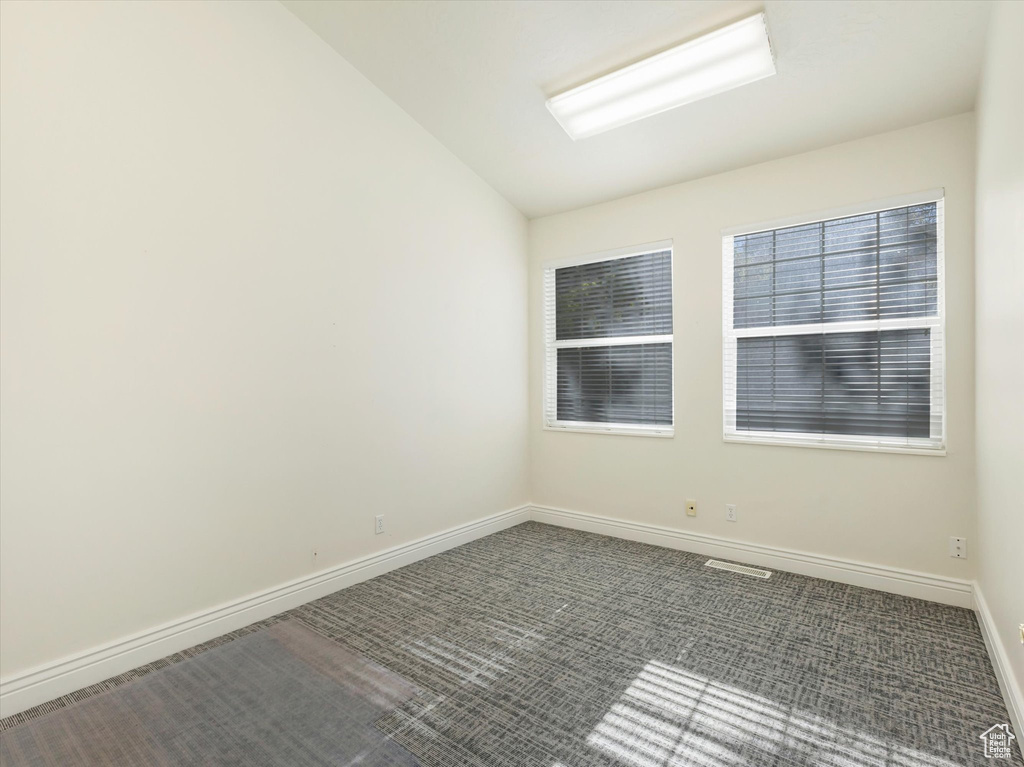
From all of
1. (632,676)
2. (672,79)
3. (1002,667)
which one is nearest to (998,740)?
(1002,667)

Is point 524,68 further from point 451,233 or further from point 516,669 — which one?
point 516,669

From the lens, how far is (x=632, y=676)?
208cm

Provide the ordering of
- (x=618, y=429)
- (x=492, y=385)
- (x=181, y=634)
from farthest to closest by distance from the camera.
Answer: (x=492, y=385), (x=618, y=429), (x=181, y=634)

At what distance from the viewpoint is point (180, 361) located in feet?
7.70

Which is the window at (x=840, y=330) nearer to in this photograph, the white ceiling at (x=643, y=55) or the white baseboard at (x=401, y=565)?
the white ceiling at (x=643, y=55)

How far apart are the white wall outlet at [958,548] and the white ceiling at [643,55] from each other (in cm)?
231

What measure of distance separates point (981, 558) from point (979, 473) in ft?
1.37

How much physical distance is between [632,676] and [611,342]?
101 inches

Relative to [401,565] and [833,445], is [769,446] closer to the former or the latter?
[833,445]

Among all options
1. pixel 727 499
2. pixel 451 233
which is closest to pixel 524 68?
pixel 451 233

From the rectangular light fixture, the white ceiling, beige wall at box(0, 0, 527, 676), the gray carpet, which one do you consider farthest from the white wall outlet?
beige wall at box(0, 0, 527, 676)

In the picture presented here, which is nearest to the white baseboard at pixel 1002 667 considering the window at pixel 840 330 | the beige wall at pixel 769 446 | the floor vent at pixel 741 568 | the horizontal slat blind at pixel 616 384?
the beige wall at pixel 769 446

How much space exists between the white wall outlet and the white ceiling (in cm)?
231

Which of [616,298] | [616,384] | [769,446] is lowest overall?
[769,446]
